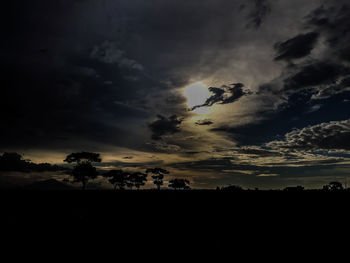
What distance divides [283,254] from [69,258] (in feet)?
20.3

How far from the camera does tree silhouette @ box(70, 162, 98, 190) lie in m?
70.6

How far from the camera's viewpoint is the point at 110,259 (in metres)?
6.02

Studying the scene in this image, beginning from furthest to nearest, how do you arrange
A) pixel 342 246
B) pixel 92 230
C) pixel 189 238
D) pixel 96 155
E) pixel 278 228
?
pixel 96 155, pixel 278 228, pixel 92 230, pixel 189 238, pixel 342 246

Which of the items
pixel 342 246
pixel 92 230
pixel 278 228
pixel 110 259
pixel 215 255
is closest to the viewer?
pixel 110 259

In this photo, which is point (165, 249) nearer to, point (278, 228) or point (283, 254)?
point (283, 254)

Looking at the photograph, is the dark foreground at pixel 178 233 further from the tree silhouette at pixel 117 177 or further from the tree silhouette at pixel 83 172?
the tree silhouette at pixel 117 177

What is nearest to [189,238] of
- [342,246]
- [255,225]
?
[255,225]

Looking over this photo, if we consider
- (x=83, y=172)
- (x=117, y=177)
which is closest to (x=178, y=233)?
(x=83, y=172)

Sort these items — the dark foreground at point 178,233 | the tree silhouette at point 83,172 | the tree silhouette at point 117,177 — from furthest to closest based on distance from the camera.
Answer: the tree silhouette at point 117,177 → the tree silhouette at point 83,172 → the dark foreground at point 178,233

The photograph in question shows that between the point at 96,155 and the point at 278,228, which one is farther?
the point at 96,155

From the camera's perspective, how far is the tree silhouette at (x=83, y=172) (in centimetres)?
7056

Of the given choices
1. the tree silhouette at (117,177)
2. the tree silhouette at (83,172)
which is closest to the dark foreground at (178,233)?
the tree silhouette at (83,172)

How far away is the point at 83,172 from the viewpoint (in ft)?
233

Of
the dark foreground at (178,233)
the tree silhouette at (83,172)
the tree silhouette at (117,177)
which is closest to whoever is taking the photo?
the dark foreground at (178,233)
